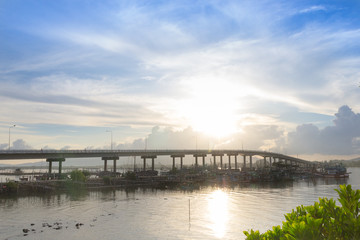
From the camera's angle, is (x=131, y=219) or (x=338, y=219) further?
(x=131, y=219)

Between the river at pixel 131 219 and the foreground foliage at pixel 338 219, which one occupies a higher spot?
the foreground foliage at pixel 338 219

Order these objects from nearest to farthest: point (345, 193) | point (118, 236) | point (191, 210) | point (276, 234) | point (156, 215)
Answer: point (345, 193) → point (276, 234) → point (118, 236) → point (156, 215) → point (191, 210)

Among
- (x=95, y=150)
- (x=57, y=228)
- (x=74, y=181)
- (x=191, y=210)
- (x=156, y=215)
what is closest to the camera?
(x=57, y=228)

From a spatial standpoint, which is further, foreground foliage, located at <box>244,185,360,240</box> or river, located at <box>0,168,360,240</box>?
river, located at <box>0,168,360,240</box>

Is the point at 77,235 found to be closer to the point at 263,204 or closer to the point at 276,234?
the point at 276,234

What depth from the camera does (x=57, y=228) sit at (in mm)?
54469

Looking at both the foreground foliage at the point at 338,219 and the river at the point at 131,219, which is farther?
the river at the point at 131,219

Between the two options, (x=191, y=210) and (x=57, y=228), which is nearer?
(x=57, y=228)

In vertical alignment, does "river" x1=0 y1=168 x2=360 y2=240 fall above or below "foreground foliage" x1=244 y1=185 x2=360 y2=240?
below

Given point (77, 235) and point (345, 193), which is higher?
point (345, 193)

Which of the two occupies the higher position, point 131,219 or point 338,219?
point 338,219

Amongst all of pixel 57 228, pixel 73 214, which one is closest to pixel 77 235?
pixel 57 228

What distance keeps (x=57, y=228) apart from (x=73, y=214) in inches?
571

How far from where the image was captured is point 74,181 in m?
124
